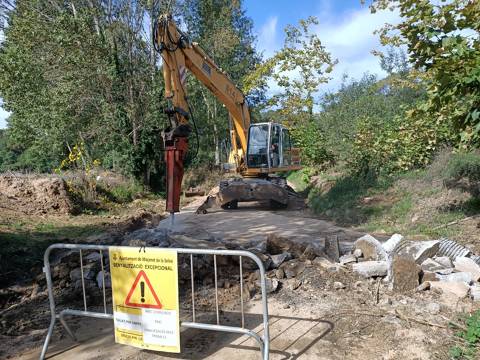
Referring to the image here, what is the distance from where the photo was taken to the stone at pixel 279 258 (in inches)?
229

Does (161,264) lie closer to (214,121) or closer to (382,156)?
(382,156)

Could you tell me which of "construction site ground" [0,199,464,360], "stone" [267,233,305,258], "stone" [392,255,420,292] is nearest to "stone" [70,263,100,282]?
"construction site ground" [0,199,464,360]

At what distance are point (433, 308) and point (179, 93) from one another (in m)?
6.45

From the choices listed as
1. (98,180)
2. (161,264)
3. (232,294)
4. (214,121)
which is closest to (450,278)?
(232,294)

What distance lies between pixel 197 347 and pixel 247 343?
0.49 metres

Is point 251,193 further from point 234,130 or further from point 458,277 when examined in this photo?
point 458,277

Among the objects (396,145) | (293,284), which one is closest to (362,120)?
(396,145)

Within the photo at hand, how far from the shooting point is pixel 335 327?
4.24 meters

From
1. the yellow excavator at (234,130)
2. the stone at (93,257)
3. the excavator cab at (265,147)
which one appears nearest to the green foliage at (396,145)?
the excavator cab at (265,147)

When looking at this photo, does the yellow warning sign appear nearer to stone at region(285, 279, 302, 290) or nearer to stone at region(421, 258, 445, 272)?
stone at region(285, 279, 302, 290)

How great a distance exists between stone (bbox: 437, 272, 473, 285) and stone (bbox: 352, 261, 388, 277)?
2.13 feet

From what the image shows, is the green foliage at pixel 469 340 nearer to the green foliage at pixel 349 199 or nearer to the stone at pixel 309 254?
the stone at pixel 309 254

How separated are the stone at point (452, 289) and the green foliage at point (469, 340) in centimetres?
59

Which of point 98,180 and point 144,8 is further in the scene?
point 144,8
